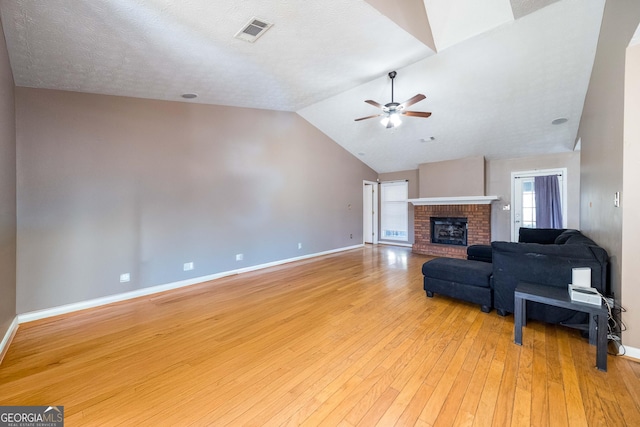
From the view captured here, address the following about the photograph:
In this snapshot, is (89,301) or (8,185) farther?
(89,301)

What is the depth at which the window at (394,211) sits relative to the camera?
7820 millimetres

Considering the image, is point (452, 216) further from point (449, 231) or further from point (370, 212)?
point (370, 212)

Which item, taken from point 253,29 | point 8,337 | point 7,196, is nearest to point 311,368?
point 8,337

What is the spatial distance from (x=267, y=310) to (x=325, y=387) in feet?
4.84

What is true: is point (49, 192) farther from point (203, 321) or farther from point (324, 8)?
point (324, 8)

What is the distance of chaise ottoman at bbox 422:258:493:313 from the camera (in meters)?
2.93

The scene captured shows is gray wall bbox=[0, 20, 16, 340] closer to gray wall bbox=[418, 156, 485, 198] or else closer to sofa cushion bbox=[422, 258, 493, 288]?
sofa cushion bbox=[422, 258, 493, 288]

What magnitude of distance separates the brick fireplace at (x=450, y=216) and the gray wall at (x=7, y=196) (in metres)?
7.23

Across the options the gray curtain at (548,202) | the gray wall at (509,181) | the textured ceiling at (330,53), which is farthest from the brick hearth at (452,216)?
the textured ceiling at (330,53)

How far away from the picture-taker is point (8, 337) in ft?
7.82

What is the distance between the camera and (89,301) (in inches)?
124

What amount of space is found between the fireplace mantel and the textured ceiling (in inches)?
64.0

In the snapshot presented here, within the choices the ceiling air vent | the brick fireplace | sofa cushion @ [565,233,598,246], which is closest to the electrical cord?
sofa cushion @ [565,233,598,246]

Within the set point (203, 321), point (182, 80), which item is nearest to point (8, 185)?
point (182, 80)
